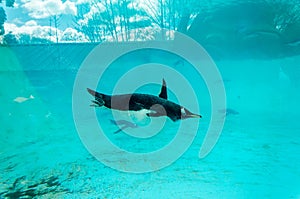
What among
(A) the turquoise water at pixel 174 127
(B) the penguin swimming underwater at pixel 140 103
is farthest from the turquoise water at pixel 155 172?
(B) the penguin swimming underwater at pixel 140 103

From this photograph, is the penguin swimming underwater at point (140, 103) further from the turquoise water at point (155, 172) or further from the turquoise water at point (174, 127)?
the turquoise water at point (155, 172)

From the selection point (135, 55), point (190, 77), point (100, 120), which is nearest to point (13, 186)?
point (100, 120)

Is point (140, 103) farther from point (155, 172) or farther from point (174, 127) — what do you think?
point (174, 127)

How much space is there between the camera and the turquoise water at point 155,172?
2.72 metres

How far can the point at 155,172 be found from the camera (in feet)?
10.2

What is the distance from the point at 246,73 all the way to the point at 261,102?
151cm

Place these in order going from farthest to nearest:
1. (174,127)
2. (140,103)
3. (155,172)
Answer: (174,127)
(155,172)
(140,103)

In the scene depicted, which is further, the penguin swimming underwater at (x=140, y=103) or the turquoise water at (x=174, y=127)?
the turquoise water at (x=174, y=127)

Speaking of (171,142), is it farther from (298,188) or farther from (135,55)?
(135,55)

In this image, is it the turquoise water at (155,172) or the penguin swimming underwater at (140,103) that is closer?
the penguin swimming underwater at (140,103)

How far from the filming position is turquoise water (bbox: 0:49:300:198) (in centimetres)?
272

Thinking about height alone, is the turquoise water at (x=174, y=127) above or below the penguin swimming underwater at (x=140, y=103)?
below

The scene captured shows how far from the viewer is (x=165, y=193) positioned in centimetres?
264

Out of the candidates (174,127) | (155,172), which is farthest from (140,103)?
(174,127)
